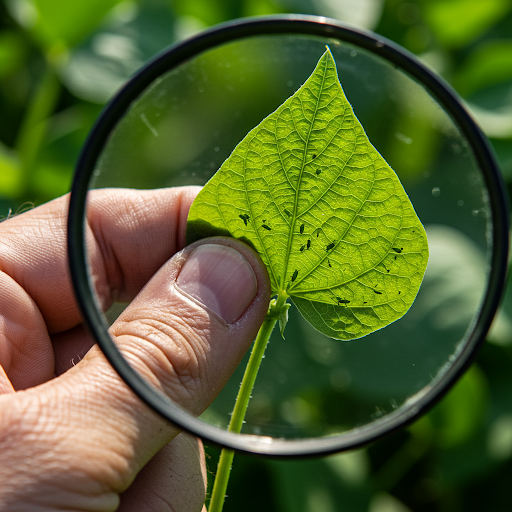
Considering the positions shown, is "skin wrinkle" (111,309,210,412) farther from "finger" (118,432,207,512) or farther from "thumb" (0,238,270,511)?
"finger" (118,432,207,512)

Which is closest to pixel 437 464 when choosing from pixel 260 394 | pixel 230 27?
pixel 260 394

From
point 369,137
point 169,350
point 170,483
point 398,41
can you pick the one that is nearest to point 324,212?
point 369,137

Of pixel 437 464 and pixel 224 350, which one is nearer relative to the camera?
pixel 224 350

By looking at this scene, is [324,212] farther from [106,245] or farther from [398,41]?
[398,41]

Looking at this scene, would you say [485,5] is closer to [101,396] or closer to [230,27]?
[230,27]

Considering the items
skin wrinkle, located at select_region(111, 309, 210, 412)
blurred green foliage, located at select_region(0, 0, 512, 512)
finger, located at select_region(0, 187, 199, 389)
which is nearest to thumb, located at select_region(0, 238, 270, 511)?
skin wrinkle, located at select_region(111, 309, 210, 412)

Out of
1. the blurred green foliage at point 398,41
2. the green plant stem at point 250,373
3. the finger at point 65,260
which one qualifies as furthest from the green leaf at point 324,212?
the blurred green foliage at point 398,41
